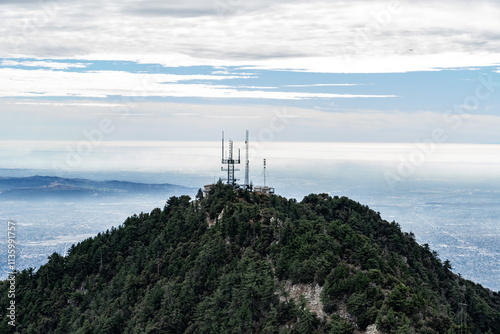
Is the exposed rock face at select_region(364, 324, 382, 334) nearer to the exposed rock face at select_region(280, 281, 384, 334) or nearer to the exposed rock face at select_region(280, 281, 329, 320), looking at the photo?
the exposed rock face at select_region(280, 281, 384, 334)

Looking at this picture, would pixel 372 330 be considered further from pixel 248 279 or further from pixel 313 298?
pixel 248 279

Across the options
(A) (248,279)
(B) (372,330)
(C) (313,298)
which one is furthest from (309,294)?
(B) (372,330)

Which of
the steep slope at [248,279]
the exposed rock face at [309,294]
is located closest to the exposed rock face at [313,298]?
the exposed rock face at [309,294]

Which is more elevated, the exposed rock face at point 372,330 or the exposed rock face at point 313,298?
the exposed rock face at point 313,298

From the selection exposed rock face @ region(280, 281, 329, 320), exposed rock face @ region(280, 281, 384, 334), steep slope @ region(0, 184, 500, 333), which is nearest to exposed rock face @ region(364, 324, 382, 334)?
exposed rock face @ region(280, 281, 384, 334)

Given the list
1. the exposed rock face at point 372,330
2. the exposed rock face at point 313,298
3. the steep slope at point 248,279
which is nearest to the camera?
the exposed rock face at point 372,330

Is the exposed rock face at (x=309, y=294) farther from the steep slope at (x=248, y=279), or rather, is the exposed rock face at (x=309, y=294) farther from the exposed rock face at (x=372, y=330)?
the exposed rock face at (x=372, y=330)
